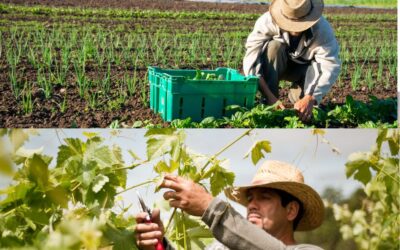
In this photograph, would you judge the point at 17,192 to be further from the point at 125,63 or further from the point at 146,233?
the point at 125,63

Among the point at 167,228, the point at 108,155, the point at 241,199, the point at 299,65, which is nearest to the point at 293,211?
the point at 241,199

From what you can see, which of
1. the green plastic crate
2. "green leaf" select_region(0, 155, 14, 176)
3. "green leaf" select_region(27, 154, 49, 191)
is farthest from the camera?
the green plastic crate

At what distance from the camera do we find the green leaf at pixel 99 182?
1.58 m

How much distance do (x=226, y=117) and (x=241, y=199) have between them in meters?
0.65

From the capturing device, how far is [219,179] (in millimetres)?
1720

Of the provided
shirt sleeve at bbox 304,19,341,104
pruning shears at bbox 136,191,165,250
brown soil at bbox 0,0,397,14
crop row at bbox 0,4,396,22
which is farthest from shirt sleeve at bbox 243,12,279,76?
pruning shears at bbox 136,191,165,250

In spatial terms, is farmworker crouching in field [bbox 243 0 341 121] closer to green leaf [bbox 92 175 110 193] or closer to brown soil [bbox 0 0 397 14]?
brown soil [bbox 0 0 397 14]

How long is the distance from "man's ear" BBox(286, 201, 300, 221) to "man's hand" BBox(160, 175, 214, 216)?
353 mm

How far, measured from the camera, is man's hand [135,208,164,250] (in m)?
1.63

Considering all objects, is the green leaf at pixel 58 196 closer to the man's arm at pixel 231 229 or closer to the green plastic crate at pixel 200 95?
the man's arm at pixel 231 229

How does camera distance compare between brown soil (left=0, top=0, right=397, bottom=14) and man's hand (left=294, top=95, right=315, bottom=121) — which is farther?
brown soil (left=0, top=0, right=397, bottom=14)

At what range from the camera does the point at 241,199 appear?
6.46ft

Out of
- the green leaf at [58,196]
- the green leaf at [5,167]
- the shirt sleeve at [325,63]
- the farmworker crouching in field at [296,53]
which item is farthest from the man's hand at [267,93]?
the green leaf at [5,167]

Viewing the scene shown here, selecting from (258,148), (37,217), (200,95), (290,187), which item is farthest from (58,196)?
(200,95)
